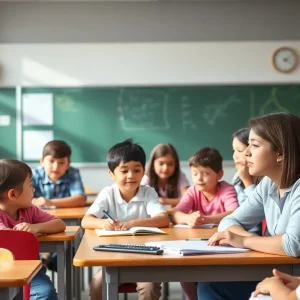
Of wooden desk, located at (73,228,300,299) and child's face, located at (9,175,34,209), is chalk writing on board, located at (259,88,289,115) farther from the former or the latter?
wooden desk, located at (73,228,300,299)

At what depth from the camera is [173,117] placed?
8.05 m

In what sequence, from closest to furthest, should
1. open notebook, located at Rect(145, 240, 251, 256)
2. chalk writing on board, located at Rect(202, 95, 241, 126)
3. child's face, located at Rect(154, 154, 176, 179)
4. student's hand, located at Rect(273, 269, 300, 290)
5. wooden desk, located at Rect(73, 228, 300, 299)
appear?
student's hand, located at Rect(273, 269, 300, 290) → wooden desk, located at Rect(73, 228, 300, 299) → open notebook, located at Rect(145, 240, 251, 256) → child's face, located at Rect(154, 154, 176, 179) → chalk writing on board, located at Rect(202, 95, 241, 126)

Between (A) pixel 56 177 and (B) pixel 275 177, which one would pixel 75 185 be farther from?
(B) pixel 275 177

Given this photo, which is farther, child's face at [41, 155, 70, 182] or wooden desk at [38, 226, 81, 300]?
child's face at [41, 155, 70, 182]

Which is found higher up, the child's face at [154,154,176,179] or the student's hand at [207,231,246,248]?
the child's face at [154,154,176,179]

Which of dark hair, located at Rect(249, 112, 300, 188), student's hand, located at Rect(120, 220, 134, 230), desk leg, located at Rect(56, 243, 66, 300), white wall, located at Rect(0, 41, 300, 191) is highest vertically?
white wall, located at Rect(0, 41, 300, 191)

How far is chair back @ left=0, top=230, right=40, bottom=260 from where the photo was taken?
8.87 ft

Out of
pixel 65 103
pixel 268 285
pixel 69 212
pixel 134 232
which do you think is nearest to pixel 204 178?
pixel 134 232

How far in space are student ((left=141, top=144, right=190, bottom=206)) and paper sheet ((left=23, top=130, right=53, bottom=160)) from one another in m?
2.74

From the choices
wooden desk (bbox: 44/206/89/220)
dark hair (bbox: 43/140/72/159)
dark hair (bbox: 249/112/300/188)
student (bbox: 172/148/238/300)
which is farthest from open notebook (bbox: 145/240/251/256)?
dark hair (bbox: 43/140/72/159)

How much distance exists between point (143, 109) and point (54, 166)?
2869 millimetres

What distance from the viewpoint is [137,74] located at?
7.95 metres

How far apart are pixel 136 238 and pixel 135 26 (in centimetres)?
518

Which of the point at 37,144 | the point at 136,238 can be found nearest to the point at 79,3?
the point at 37,144
